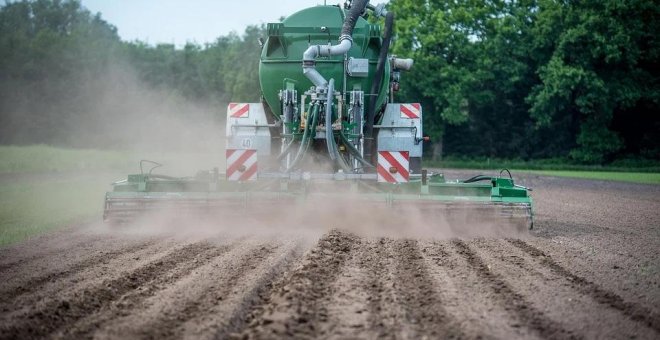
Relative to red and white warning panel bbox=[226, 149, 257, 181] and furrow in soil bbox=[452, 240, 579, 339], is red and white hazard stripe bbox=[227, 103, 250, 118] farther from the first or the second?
furrow in soil bbox=[452, 240, 579, 339]

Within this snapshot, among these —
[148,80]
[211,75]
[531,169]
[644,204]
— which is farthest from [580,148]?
[148,80]

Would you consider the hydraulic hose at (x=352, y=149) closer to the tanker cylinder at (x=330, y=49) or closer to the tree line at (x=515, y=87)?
the tanker cylinder at (x=330, y=49)

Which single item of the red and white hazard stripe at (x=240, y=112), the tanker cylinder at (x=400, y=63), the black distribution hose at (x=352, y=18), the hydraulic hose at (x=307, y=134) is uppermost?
the black distribution hose at (x=352, y=18)

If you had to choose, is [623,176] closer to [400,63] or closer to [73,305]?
[400,63]

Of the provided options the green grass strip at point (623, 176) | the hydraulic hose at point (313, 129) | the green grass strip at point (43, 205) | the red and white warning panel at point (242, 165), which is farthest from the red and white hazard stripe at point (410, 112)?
the green grass strip at point (623, 176)

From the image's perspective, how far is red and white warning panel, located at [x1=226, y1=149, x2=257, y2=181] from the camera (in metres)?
10.0

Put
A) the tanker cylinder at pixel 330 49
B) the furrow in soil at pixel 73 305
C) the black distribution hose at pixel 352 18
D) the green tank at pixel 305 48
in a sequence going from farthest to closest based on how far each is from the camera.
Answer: the green tank at pixel 305 48, the black distribution hose at pixel 352 18, the tanker cylinder at pixel 330 49, the furrow in soil at pixel 73 305

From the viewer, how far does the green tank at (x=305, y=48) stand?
35.0ft

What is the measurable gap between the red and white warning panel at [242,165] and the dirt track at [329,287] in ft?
3.60

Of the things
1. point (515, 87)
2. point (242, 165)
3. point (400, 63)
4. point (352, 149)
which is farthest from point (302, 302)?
point (515, 87)

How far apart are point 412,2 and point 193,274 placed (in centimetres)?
3790

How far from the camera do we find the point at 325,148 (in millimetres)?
10602

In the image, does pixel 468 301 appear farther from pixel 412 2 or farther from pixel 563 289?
pixel 412 2

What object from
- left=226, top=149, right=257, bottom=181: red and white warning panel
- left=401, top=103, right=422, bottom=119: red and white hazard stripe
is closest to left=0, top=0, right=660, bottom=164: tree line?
left=401, top=103, right=422, bottom=119: red and white hazard stripe
